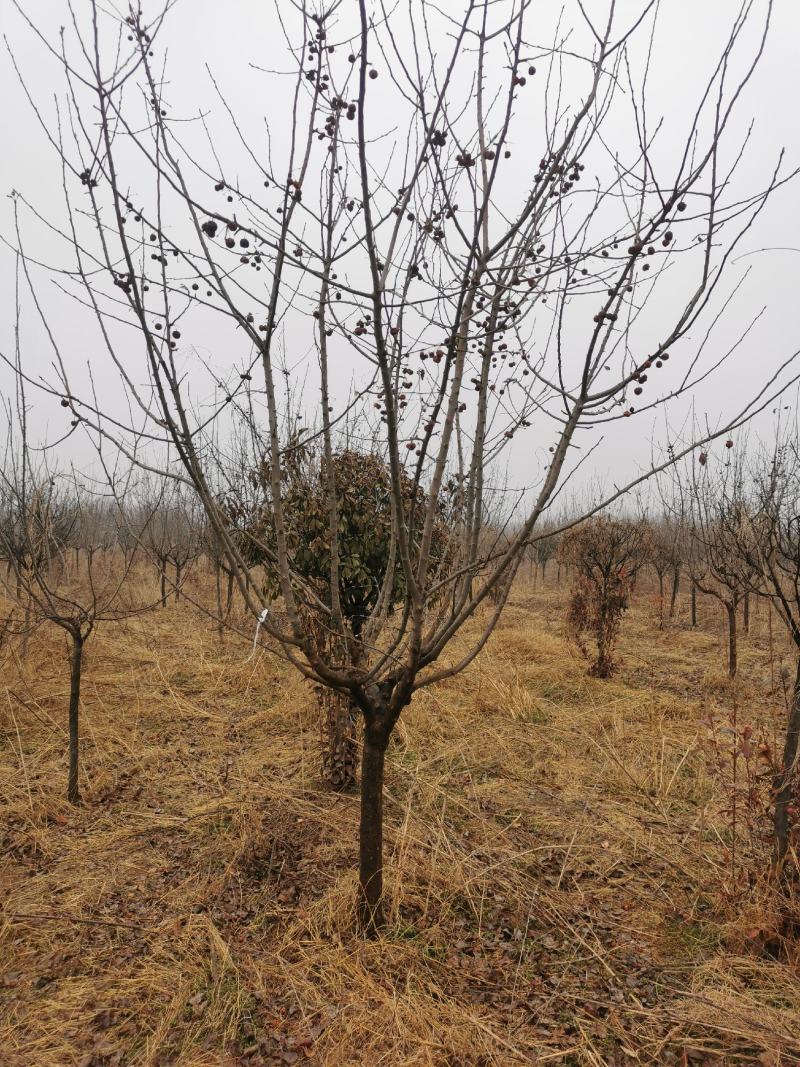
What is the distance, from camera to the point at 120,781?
420cm

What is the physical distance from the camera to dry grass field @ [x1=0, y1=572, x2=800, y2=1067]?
2.07 meters

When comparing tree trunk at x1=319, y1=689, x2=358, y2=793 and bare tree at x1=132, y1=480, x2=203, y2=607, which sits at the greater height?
bare tree at x1=132, y1=480, x2=203, y2=607

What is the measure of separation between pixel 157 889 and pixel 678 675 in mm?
6860

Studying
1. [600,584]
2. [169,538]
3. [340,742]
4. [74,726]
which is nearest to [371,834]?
[340,742]

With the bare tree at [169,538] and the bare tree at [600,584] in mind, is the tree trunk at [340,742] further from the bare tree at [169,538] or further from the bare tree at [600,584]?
the bare tree at [600,584]

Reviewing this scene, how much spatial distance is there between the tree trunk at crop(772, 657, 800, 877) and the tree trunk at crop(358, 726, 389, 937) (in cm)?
174

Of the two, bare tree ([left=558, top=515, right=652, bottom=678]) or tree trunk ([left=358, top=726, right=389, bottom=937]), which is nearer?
tree trunk ([left=358, top=726, right=389, bottom=937])

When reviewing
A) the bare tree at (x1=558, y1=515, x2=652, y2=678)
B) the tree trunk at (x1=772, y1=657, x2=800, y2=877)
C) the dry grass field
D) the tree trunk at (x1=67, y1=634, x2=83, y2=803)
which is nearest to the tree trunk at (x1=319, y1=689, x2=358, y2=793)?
the dry grass field

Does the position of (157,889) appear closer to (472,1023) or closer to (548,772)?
(472,1023)

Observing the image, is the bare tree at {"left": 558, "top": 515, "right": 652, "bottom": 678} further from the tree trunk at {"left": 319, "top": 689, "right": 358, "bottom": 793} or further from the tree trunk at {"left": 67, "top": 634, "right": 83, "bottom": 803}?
the tree trunk at {"left": 67, "top": 634, "right": 83, "bottom": 803}

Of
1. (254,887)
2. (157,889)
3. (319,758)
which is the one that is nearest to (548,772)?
(319,758)

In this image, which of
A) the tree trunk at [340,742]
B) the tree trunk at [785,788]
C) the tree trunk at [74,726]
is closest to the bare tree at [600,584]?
the tree trunk at [340,742]

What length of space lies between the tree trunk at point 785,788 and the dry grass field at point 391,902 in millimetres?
179

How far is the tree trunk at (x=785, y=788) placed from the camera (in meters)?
2.57
